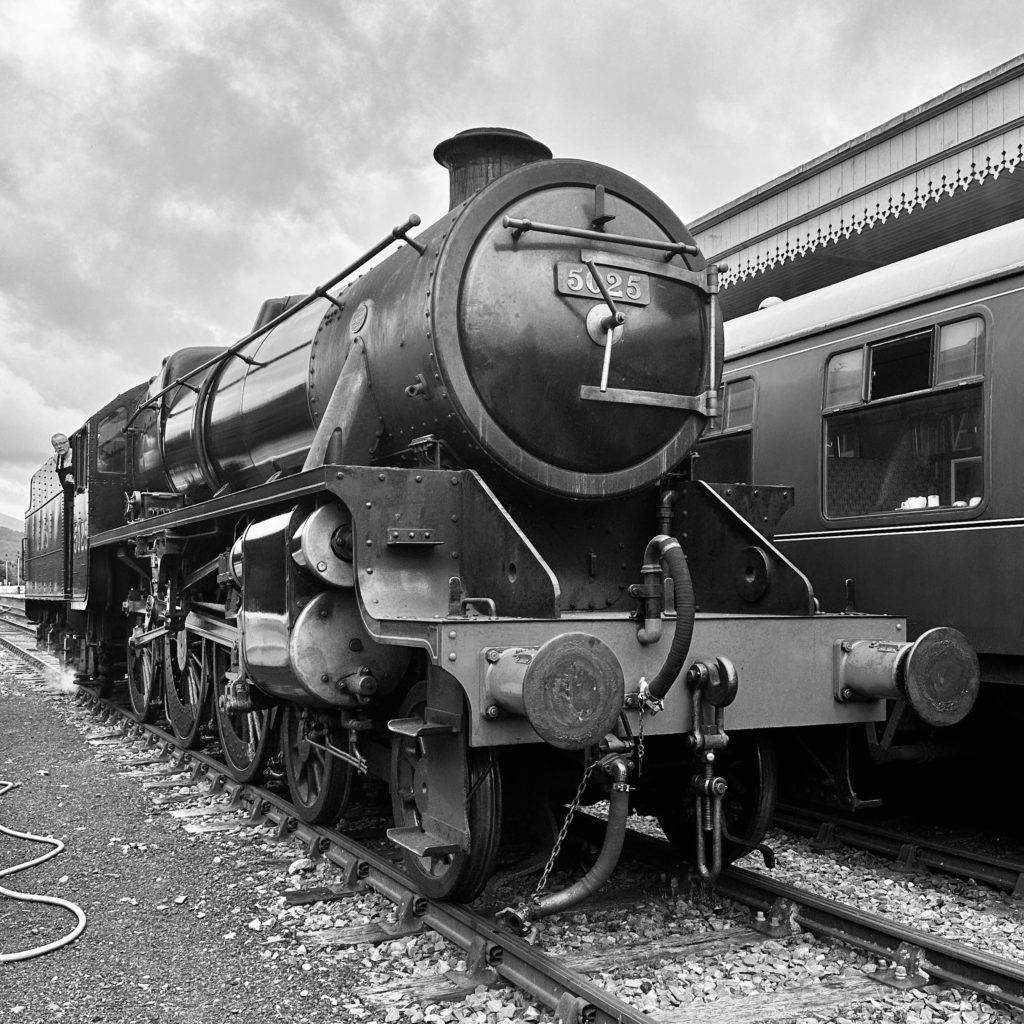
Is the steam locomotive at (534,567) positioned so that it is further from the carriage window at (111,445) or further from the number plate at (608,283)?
the carriage window at (111,445)

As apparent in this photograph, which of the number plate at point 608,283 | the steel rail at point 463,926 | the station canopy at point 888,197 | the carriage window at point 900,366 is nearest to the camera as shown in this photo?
the steel rail at point 463,926

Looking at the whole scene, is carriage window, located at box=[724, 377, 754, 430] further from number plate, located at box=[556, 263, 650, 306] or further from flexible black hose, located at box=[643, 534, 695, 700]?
flexible black hose, located at box=[643, 534, 695, 700]

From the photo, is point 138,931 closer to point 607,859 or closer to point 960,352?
point 607,859

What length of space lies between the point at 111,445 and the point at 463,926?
6961mm

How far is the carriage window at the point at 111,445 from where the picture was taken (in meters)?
9.43

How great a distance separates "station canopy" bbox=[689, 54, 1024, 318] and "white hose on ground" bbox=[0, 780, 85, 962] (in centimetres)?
719

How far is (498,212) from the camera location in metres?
4.16

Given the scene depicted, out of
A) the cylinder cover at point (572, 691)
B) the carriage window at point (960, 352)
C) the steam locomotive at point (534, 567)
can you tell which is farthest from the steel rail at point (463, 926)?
the carriage window at point (960, 352)

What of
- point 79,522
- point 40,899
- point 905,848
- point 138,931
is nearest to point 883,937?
point 905,848

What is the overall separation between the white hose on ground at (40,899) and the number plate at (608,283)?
3018 millimetres

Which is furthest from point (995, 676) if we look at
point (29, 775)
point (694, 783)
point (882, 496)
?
point (29, 775)

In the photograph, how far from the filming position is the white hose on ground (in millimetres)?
3768

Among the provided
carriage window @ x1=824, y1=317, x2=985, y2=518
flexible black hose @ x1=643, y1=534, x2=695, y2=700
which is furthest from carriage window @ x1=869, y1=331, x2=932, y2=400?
flexible black hose @ x1=643, y1=534, x2=695, y2=700

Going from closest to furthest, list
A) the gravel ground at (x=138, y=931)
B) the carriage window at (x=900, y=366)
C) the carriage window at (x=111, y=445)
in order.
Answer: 1. the gravel ground at (x=138, y=931)
2. the carriage window at (x=900, y=366)
3. the carriage window at (x=111, y=445)
